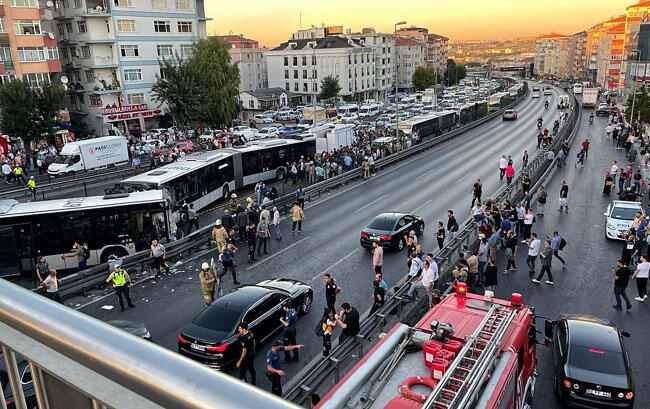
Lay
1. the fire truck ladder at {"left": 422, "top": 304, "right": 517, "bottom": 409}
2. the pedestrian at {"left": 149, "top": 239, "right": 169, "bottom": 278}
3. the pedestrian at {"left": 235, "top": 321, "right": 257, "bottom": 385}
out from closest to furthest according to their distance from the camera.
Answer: the fire truck ladder at {"left": 422, "top": 304, "right": 517, "bottom": 409}, the pedestrian at {"left": 235, "top": 321, "right": 257, "bottom": 385}, the pedestrian at {"left": 149, "top": 239, "right": 169, "bottom": 278}

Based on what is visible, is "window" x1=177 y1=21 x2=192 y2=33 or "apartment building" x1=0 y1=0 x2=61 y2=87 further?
"window" x1=177 y1=21 x2=192 y2=33

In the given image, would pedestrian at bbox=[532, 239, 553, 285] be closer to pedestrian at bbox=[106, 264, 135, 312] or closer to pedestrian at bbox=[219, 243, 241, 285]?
pedestrian at bbox=[219, 243, 241, 285]

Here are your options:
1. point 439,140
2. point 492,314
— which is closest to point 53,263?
point 492,314

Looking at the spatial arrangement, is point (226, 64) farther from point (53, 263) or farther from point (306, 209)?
point (53, 263)

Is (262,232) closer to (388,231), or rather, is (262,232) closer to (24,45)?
(388,231)

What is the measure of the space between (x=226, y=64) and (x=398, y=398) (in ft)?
182

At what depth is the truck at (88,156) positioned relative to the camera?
37.1 m

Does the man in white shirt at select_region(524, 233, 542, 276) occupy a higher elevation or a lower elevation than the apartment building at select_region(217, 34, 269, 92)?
lower

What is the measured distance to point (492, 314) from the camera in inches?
365

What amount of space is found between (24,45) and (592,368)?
2156 inches

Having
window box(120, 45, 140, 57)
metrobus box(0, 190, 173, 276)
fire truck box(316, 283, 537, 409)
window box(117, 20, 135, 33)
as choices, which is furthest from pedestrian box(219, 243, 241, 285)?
window box(117, 20, 135, 33)

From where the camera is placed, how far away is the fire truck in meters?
6.73

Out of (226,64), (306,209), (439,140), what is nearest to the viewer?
(306,209)

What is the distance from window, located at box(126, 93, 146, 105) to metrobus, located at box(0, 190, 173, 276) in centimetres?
4416
